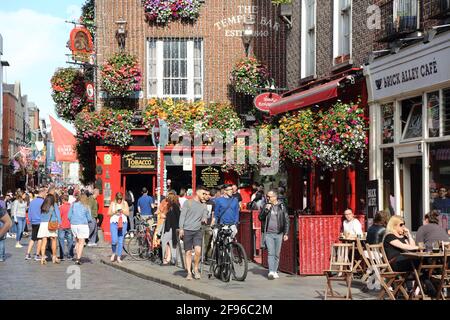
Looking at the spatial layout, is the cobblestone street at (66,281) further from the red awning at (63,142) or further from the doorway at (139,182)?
the red awning at (63,142)

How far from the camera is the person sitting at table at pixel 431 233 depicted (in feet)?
42.8

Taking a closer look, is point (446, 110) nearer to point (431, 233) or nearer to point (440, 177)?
point (440, 177)

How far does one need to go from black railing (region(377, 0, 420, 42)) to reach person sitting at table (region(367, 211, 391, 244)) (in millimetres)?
3909

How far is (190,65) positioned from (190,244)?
48.5ft

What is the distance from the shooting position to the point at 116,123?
28984 millimetres

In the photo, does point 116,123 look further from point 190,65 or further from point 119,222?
point 119,222

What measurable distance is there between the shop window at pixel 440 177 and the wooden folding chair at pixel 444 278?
231 centimetres

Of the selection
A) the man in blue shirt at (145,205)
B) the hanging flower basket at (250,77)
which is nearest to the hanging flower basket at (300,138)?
the man in blue shirt at (145,205)

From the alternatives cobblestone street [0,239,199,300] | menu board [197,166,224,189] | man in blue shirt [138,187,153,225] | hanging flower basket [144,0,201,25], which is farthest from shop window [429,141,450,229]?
hanging flower basket [144,0,201,25]

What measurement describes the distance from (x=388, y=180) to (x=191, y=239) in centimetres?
440

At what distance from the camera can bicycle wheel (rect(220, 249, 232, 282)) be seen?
51.9 feet

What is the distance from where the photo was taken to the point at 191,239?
16250mm

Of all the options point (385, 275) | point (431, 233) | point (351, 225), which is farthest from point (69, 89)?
point (385, 275)
